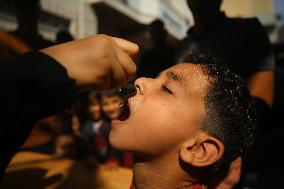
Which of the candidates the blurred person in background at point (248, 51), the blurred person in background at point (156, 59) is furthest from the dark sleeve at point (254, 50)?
the blurred person in background at point (156, 59)

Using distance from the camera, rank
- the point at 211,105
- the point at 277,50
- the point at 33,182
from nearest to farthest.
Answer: the point at 211,105
the point at 33,182
the point at 277,50

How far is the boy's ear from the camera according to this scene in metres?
0.99

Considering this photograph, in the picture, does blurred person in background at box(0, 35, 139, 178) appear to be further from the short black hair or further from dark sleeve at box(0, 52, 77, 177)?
the short black hair

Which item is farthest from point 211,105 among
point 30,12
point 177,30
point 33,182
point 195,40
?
point 177,30

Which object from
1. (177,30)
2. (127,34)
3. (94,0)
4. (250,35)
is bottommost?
(177,30)

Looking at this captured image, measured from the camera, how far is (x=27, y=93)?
1.60ft

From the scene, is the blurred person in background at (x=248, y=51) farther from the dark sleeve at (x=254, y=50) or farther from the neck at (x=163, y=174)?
the neck at (x=163, y=174)

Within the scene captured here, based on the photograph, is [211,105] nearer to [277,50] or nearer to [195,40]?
[195,40]

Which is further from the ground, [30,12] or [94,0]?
[30,12]

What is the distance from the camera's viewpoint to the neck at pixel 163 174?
1042 millimetres

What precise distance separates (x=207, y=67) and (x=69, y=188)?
106 cm

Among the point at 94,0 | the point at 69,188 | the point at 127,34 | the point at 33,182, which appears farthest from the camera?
the point at 127,34

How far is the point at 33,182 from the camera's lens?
1733 mm

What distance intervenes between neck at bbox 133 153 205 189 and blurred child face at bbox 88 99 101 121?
218cm
